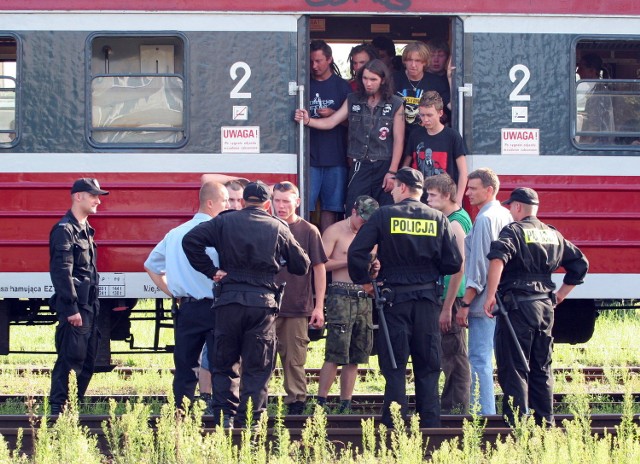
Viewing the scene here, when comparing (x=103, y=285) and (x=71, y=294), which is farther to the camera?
(x=103, y=285)

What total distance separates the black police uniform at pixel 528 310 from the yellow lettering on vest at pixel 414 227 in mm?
395

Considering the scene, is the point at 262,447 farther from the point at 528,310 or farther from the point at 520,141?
the point at 520,141

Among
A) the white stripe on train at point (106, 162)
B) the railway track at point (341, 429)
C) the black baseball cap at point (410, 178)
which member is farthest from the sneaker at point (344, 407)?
the white stripe on train at point (106, 162)

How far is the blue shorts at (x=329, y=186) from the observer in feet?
27.6

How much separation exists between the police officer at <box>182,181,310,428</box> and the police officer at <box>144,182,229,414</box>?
0.37 metres

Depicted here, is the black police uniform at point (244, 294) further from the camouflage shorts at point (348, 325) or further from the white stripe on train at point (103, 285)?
the white stripe on train at point (103, 285)

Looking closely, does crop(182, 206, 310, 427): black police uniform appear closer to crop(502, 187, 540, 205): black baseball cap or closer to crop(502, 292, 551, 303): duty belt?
crop(502, 292, 551, 303): duty belt

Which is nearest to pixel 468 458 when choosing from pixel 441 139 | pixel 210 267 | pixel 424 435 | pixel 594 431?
pixel 424 435

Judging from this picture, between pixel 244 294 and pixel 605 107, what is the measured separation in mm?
3449

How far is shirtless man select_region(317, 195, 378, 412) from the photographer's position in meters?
7.65

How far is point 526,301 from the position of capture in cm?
683

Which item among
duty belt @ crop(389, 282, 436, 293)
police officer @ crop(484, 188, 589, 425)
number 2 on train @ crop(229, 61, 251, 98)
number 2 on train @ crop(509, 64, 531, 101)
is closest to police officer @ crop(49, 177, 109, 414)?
number 2 on train @ crop(229, 61, 251, 98)

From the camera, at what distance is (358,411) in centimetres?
810

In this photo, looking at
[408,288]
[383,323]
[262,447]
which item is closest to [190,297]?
[383,323]
